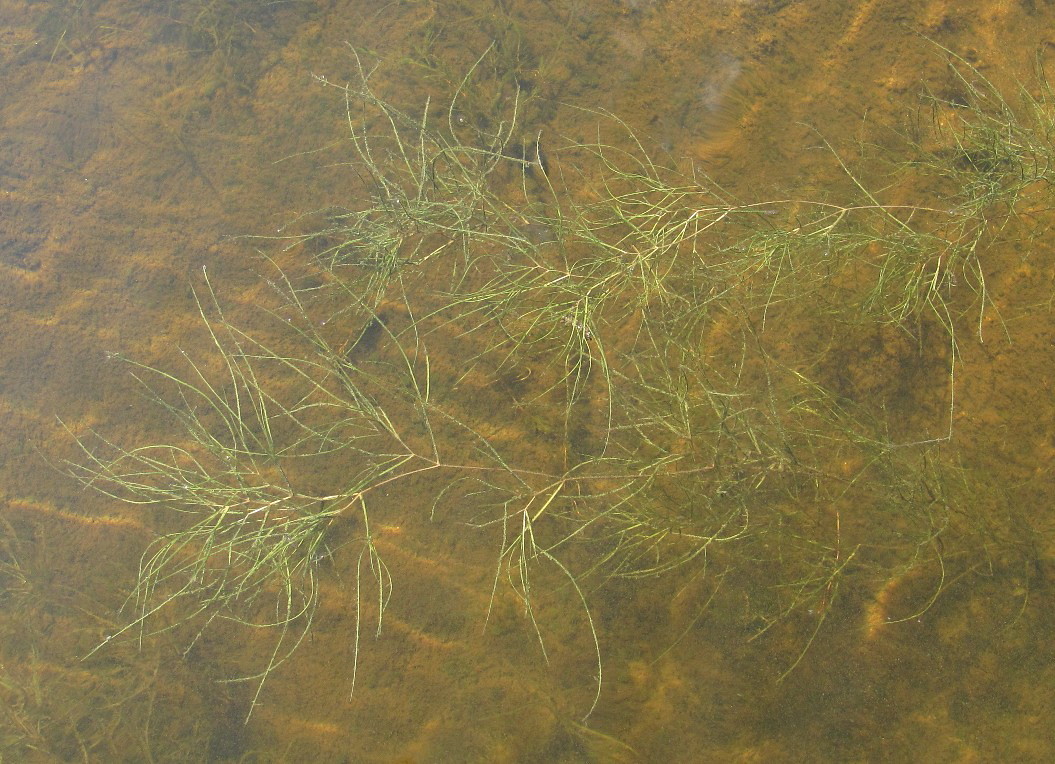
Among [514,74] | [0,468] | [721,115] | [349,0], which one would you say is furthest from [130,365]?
[721,115]

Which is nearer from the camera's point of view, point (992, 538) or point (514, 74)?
point (992, 538)

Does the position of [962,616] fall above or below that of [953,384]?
below

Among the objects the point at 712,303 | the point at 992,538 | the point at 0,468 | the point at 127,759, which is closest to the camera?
the point at 992,538

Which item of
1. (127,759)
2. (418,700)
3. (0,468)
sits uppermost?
(0,468)

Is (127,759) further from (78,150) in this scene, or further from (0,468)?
(78,150)
